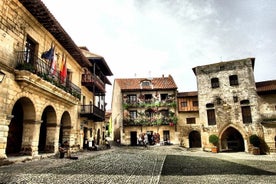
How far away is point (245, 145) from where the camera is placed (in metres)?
21.3

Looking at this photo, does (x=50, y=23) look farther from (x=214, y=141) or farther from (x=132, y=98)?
(x=132, y=98)

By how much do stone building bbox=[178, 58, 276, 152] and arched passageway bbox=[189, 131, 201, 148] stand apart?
5.14 meters

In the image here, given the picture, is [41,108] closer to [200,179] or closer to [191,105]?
[200,179]

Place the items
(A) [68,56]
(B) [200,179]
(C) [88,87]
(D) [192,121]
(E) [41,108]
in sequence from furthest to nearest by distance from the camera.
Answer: (D) [192,121], (C) [88,87], (A) [68,56], (E) [41,108], (B) [200,179]

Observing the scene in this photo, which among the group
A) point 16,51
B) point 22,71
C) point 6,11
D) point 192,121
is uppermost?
point 6,11

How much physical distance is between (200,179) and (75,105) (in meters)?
12.5

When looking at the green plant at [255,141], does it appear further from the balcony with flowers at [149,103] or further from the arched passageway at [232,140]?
the balcony with flowers at [149,103]

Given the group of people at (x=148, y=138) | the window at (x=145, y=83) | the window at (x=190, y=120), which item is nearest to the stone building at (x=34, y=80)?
the group of people at (x=148, y=138)

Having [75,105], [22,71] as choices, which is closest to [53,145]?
[75,105]

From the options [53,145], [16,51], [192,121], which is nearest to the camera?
[16,51]

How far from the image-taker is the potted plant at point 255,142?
63.5ft

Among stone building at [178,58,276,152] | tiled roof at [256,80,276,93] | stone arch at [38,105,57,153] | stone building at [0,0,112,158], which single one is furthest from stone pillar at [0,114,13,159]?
tiled roof at [256,80,276,93]

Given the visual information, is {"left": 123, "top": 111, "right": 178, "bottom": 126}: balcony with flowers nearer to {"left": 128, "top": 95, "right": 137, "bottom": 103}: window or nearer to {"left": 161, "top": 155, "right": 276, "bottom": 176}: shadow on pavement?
{"left": 128, "top": 95, "right": 137, "bottom": 103}: window

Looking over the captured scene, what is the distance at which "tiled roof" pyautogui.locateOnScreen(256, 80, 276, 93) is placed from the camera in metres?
20.4
